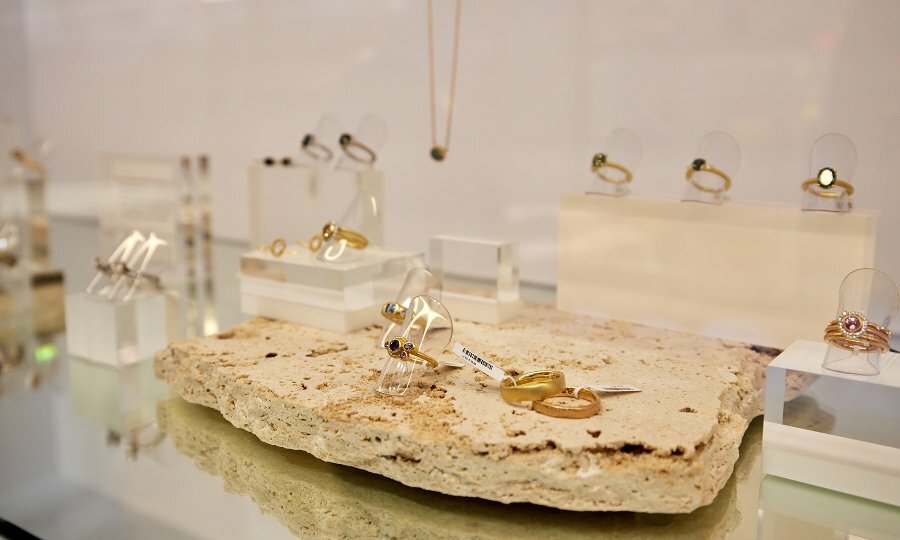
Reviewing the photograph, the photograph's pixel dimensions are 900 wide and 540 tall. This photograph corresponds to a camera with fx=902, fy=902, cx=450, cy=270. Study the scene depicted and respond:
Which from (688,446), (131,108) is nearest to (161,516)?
(688,446)

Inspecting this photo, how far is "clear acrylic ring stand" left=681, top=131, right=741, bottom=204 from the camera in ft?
10.4

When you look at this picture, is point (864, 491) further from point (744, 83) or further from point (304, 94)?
point (304, 94)

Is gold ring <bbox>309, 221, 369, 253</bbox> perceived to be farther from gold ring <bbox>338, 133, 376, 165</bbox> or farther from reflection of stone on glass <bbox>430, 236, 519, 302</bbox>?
gold ring <bbox>338, 133, 376, 165</bbox>

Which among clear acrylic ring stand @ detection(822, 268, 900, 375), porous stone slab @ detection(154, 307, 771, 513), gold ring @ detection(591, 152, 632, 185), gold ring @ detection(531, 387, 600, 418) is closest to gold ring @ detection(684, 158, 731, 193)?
gold ring @ detection(591, 152, 632, 185)

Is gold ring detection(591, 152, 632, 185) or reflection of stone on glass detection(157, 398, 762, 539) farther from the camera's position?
gold ring detection(591, 152, 632, 185)

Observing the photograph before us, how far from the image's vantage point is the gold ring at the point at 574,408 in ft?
7.22

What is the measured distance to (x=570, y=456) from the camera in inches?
79.7

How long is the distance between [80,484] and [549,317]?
1698 millimetres

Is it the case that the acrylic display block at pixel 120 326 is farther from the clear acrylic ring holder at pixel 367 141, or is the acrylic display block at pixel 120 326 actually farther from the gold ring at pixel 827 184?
the gold ring at pixel 827 184

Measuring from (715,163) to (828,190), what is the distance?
1.33ft

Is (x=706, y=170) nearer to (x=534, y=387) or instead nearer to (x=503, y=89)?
(x=534, y=387)

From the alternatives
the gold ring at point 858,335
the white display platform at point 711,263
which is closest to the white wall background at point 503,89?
the white display platform at point 711,263

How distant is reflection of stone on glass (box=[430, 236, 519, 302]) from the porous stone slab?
18 centimetres

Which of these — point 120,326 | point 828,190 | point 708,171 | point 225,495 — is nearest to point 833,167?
point 828,190
